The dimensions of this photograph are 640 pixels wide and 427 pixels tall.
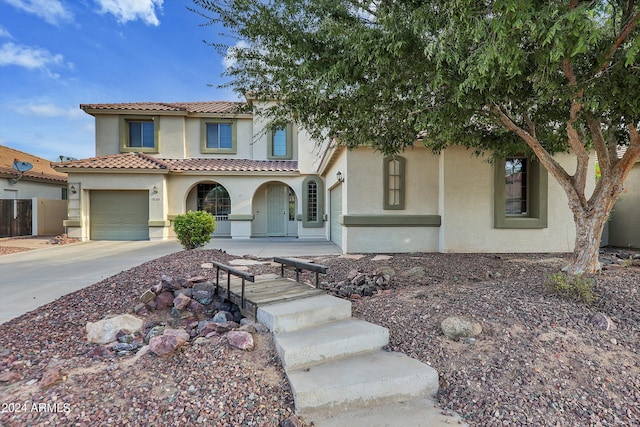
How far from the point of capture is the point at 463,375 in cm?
278

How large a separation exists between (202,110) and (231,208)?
5316 millimetres

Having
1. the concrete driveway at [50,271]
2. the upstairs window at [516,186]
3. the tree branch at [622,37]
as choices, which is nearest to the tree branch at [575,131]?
the tree branch at [622,37]

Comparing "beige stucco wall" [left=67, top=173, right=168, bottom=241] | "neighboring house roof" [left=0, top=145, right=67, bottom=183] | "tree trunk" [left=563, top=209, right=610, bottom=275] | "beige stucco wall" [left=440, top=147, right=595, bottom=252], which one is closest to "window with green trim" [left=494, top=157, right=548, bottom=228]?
"beige stucco wall" [left=440, top=147, right=595, bottom=252]

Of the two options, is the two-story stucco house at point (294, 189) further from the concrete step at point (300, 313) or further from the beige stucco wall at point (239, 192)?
the concrete step at point (300, 313)

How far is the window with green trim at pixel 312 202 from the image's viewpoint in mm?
14484

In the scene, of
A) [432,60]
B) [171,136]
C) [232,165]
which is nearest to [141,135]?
[171,136]

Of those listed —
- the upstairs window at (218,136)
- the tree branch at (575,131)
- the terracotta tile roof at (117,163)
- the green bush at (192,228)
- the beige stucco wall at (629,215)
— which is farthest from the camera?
the upstairs window at (218,136)

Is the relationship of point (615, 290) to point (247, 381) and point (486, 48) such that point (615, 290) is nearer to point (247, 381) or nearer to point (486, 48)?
point (486, 48)

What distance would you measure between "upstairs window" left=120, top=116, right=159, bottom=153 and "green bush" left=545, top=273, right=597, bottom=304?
52.6 feet

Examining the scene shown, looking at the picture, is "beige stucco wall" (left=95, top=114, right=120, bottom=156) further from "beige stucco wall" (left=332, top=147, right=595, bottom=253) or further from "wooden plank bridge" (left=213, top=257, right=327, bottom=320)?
"wooden plank bridge" (left=213, top=257, right=327, bottom=320)

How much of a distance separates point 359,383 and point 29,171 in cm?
2171

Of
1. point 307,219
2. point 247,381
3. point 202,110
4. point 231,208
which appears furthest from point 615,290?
point 202,110

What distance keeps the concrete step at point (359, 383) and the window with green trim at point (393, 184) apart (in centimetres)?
631

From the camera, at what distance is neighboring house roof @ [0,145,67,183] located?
14915mm
